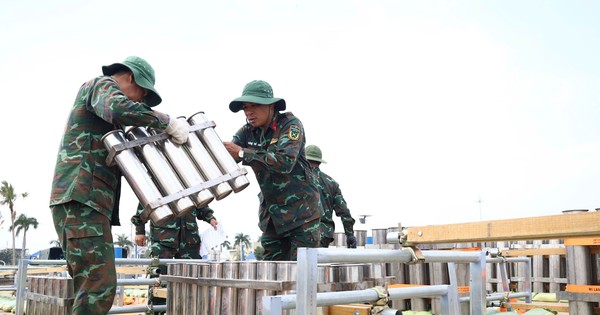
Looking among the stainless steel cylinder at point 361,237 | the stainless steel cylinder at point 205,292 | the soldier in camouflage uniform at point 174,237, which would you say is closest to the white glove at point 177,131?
the stainless steel cylinder at point 205,292

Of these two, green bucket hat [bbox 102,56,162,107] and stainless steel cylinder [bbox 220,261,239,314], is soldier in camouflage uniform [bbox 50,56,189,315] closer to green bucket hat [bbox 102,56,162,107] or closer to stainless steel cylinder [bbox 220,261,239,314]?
green bucket hat [bbox 102,56,162,107]

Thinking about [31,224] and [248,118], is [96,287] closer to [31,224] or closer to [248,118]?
[248,118]

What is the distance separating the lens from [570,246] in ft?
17.8

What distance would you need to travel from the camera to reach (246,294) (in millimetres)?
3121

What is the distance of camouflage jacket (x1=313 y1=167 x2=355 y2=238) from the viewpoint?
8055 mm

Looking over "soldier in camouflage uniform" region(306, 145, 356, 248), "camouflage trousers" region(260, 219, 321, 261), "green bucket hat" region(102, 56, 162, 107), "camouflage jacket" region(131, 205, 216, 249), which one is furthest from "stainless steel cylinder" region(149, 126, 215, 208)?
"soldier in camouflage uniform" region(306, 145, 356, 248)

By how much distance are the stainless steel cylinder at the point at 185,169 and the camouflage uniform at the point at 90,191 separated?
0.18 metres

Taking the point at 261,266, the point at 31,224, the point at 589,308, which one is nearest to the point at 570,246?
the point at 589,308

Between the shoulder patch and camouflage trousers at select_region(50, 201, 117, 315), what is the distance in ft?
5.78

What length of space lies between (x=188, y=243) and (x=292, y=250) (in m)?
2.69

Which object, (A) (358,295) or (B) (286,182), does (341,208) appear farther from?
(A) (358,295)

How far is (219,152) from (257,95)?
0.93 metres

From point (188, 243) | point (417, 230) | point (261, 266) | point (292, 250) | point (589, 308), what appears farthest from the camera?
point (188, 243)

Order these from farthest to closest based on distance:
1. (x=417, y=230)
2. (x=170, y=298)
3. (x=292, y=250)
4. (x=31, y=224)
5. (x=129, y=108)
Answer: (x=31, y=224) < (x=292, y=250) < (x=170, y=298) < (x=129, y=108) < (x=417, y=230)
